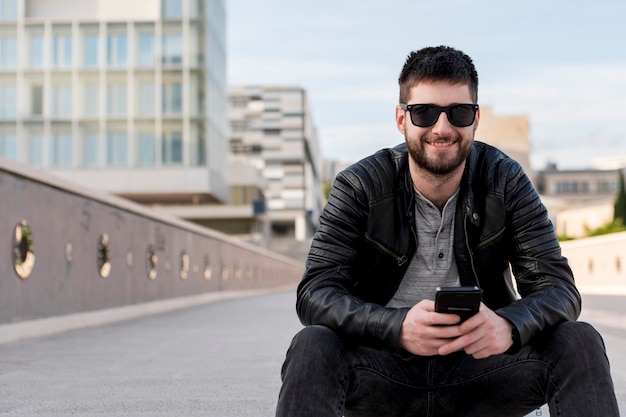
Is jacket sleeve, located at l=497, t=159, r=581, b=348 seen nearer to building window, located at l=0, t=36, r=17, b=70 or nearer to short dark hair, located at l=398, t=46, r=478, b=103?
short dark hair, located at l=398, t=46, r=478, b=103

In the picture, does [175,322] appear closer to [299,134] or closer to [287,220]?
[287,220]

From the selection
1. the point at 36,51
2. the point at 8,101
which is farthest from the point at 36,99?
the point at 36,51

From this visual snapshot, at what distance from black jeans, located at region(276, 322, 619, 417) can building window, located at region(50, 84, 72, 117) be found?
162 ft

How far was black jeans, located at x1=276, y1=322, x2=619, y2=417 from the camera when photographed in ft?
8.80

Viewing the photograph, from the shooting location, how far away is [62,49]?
166ft

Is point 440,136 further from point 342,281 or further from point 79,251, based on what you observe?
point 79,251

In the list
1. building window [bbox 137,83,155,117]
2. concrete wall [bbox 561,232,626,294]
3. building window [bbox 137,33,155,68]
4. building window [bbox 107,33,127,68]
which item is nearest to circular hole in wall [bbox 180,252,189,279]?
concrete wall [bbox 561,232,626,294]

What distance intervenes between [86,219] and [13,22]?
41.3 meters

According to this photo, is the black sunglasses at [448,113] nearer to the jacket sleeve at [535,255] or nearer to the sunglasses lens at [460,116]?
the sunglasses lens at [460,116]

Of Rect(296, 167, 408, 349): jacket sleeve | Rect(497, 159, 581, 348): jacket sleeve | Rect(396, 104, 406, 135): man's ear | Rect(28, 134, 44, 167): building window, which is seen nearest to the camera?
Rect(296, 167, 408, 349): jacket sleeve

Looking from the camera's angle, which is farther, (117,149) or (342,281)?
(117,149)

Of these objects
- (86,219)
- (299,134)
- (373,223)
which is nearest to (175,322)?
(86,219)

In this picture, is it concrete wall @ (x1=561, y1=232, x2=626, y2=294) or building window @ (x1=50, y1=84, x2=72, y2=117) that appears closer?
concrete wall @ (x1=561, y1=232, x2=626, y2=294)

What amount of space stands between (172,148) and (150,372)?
44690 millimetres
